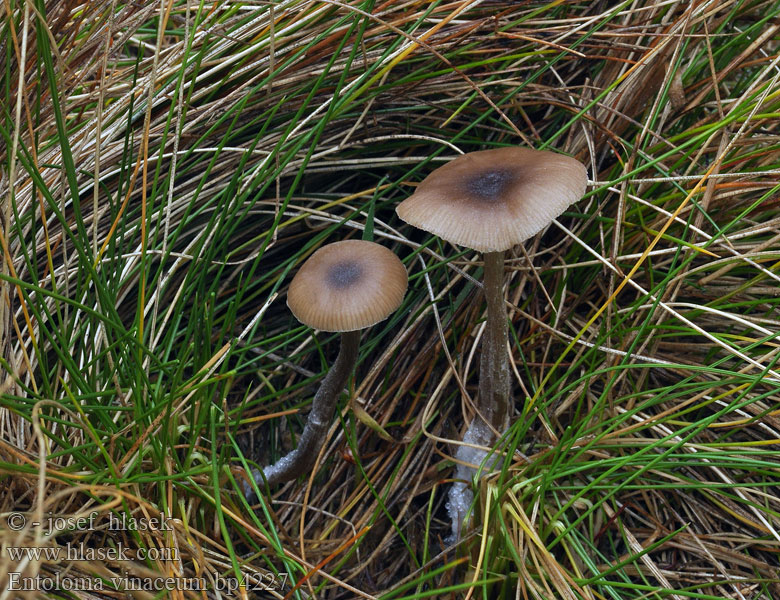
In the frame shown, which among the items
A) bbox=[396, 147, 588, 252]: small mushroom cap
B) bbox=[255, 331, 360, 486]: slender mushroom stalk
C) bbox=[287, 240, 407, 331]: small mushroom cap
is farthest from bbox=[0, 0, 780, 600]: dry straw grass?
bbox=[396, 147, 588, 252]: small mushroom cap

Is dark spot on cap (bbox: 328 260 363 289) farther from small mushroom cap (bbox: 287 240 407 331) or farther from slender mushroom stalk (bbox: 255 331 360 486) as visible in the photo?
slender mushroom stalk (bbox: 255 331 360 486)

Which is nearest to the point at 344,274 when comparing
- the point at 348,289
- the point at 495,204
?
the point at 348,289

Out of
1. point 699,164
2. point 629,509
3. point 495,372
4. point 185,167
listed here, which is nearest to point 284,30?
→ point 185,167

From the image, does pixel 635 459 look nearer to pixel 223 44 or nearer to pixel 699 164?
pixel 699 164

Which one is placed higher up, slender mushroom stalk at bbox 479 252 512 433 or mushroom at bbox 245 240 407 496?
mushroom at bbox 245 240 407 496

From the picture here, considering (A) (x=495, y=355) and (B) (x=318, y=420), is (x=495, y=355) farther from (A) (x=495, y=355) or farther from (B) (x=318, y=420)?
(B) (x=318, y=420)

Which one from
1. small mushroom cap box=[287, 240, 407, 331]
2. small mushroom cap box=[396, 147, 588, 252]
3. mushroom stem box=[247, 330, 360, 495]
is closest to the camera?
small mushroom cap box=[396, 147, 588, 252]

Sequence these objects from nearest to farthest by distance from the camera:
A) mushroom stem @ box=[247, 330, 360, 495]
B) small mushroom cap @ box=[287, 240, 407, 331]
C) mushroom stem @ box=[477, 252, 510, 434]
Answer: small mushroom cap @ box=[287, 240, 407, 331] → mushroom stem @ box=[477, 252, 510, 434] → mushroom stem @ box=[247, 330, 360, 495]
